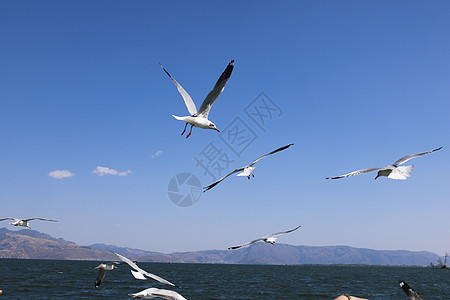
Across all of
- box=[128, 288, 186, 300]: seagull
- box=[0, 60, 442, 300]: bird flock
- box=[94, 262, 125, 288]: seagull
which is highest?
box=[0, 60, 442, 300]: bird flock

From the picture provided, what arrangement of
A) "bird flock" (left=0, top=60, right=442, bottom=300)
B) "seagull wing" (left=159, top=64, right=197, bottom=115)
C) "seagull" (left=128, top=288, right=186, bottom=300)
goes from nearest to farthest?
"seagull" (left=128, top=288, right=186, bottom=300), "bird flock" (left=0, top=60, right=442, bottom=300), "seagull wing" (left=159, top=64, right=197, bottom=115)

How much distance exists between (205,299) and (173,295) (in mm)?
30196

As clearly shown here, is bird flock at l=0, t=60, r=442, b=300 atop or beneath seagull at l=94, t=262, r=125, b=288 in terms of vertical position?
atop

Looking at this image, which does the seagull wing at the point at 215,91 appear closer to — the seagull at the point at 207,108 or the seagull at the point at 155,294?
the seagull at the point at 207,108

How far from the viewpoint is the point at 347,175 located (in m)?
6.96

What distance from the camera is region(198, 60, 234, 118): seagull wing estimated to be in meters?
9.52

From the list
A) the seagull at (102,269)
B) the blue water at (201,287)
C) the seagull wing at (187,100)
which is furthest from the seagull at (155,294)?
the seagull wing at (187,100)

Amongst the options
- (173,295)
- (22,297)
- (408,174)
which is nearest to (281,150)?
(408,174)

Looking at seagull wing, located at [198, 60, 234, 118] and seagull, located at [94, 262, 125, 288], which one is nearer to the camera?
seagull wing, located at [198, 60, 234, 118]

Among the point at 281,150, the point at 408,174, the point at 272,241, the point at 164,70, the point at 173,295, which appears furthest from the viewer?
the point at 272,241

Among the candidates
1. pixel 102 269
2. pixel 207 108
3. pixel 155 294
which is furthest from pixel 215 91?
pixel 102 269

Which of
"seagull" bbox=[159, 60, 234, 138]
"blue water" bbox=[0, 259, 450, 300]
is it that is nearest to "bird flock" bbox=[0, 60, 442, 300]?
"seagull" bbox=[159, 60, 234, 138]

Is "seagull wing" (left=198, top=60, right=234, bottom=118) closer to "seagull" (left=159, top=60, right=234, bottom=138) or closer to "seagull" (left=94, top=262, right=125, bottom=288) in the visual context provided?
"seagull" (left=159, top=60, right=234, bottom=138)

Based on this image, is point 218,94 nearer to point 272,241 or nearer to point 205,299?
point 272,241
